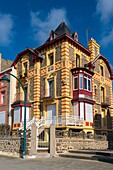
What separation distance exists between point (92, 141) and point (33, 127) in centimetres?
641

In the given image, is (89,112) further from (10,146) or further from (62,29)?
(62,29)

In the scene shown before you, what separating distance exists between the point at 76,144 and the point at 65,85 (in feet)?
24.3

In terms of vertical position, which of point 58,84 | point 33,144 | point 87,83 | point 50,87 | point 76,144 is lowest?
point 76,144

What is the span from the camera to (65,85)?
2322 centimetres

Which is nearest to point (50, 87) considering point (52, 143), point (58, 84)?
point (58, 84)

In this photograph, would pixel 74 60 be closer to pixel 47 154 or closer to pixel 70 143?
pixel 70 143

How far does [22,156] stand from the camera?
14977mm

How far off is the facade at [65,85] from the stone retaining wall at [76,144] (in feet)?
9.90

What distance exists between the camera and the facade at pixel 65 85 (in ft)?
75.9

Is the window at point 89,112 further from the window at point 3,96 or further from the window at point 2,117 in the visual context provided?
the window at point 3,96

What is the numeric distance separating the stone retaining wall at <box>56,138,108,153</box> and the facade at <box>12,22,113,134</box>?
3.02m

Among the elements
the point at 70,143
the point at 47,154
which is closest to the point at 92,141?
the point at 70,143

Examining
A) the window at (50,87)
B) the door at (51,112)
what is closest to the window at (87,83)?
the window at (50,87)

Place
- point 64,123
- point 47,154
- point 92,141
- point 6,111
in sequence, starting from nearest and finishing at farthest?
1. point 47,154
2. point 92,141
3. point 64,123
4. point 6,111
